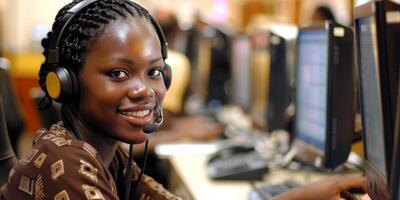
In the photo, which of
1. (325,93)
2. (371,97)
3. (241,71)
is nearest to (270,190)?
(325,93)

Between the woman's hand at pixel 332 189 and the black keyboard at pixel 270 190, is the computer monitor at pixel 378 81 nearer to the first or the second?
the woman's hand at pixel 332 189

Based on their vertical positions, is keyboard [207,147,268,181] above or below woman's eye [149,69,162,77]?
below

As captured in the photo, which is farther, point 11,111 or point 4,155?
point 11,111

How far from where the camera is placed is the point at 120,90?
0.98 metres

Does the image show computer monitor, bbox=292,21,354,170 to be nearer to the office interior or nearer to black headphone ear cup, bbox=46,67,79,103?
the office interior

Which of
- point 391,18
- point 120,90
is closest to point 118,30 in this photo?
point 120,90

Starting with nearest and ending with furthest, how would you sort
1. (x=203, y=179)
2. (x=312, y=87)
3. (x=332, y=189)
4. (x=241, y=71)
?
(x=332, y=189), (x=312, y=87), (x=203, y=179), (x=241, y=71)

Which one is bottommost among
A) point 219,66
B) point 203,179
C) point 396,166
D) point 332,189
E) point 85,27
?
point 203,179

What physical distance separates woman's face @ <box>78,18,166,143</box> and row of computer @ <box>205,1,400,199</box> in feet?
1.23

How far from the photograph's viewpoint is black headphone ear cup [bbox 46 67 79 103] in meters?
0.98

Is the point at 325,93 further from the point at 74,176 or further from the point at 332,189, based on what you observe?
the point at 74,176

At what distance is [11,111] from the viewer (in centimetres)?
238

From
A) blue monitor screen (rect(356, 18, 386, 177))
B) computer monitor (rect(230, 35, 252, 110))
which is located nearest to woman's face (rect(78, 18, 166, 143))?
blue monitor screen (rect(356, 18, 386, 177))

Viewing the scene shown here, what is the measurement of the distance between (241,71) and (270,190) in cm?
147
